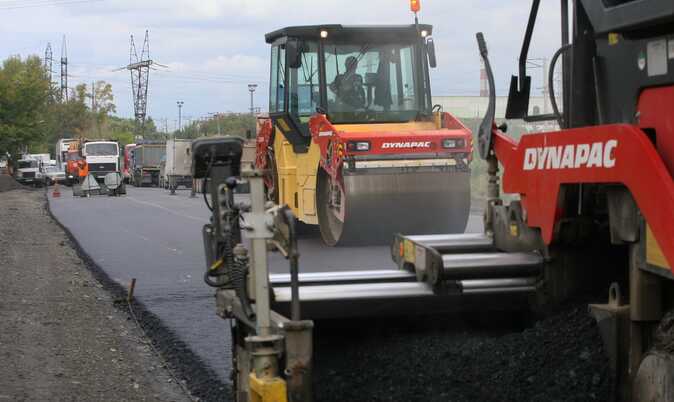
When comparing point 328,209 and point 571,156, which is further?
point 328,209

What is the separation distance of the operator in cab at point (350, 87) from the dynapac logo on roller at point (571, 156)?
1032cm

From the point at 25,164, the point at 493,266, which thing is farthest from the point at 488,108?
→ the point at 25,164

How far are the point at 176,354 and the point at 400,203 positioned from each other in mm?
6311

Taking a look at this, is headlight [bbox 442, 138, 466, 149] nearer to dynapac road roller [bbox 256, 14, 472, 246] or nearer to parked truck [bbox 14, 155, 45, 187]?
dynapac road roller [bbox 256, 14, 472, 246]

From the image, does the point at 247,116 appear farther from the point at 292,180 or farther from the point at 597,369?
the point at 597,369

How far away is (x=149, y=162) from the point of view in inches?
2388

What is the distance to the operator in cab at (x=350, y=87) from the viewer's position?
14609mm

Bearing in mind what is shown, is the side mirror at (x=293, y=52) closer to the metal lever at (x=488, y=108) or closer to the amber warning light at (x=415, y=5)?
the amber warning light at (x=415, y=5)

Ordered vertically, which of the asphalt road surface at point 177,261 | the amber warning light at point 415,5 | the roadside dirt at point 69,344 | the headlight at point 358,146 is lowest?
the roadside dirt at point 69,344

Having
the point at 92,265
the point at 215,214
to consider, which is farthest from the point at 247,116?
the point at 215,214

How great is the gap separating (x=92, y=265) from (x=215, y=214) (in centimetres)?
942

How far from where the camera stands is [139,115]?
355ft

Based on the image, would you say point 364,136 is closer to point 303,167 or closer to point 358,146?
point 358,146

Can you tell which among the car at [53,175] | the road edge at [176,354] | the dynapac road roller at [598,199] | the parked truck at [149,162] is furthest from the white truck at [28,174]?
the dynapac road roller at [598,199]
